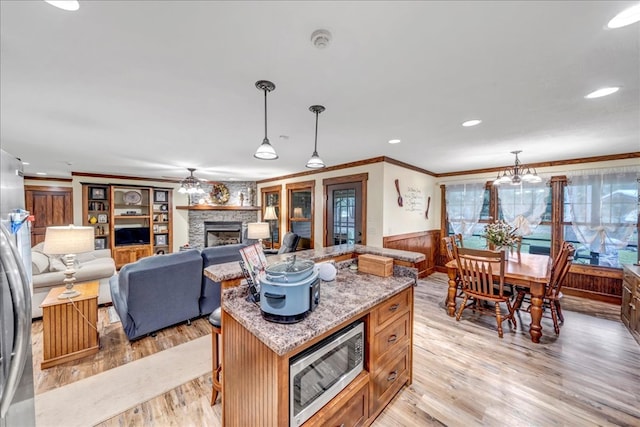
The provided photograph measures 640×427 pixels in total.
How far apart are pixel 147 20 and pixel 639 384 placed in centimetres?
434

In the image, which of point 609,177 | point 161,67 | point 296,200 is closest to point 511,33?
point 161,67

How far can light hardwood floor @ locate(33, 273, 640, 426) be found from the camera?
1.75m

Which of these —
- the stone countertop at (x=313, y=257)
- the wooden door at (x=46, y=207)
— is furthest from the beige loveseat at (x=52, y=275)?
the wooden door at (x=46, y=207)

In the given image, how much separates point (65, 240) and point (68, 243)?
0.13ft

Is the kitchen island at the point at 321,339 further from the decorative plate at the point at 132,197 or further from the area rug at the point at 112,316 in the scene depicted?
the decorative plate at the point at 132,197

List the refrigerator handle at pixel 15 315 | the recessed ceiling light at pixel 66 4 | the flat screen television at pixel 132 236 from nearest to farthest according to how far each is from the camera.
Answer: the refrigerator handle at pixel 15 315 → the recessed ceiling light at pixel 66 4 → the flat screen television at pixel 132 236

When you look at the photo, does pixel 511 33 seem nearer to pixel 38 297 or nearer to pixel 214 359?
pixel 214 359

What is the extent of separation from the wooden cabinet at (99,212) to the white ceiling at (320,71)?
11.1ft

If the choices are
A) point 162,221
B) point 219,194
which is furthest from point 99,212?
point 219,194

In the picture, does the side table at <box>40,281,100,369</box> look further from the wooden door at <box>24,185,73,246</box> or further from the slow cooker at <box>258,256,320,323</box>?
the wooden door at <box>24,185,73,246</box>

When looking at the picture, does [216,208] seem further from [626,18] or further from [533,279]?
[626,18]

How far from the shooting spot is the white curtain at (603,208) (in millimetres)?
3668

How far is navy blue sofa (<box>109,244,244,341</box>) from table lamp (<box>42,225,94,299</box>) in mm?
406

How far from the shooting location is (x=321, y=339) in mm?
1276
